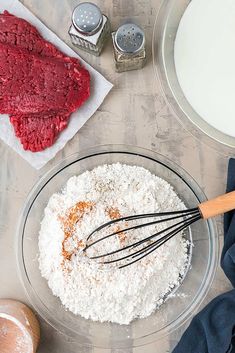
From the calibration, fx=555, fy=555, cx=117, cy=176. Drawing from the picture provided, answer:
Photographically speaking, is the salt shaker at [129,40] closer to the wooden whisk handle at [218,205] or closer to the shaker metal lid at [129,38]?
the shaker metal lid at [129,38]

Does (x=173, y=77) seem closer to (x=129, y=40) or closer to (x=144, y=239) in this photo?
(x=129, y=40)

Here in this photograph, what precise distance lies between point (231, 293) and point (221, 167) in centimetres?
26

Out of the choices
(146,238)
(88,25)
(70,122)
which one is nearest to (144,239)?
(146,238)

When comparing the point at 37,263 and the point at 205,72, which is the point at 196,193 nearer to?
the point at 205,72

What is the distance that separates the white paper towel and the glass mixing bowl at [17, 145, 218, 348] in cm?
4

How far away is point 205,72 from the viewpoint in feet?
3.61

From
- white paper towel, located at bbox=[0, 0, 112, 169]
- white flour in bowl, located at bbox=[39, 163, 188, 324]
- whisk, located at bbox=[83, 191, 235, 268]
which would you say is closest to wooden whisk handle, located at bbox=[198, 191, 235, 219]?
whisk, located at bbox=[83, 191, 235, 268]

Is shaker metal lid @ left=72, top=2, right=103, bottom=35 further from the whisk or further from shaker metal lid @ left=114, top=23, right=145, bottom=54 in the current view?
the whisk

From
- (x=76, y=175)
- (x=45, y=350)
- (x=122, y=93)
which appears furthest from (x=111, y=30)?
(x=45, y=350)

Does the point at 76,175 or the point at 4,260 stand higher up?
the point at 76,175

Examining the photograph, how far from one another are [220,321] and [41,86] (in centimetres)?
59

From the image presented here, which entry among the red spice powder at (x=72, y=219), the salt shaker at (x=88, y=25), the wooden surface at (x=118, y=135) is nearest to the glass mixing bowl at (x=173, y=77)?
the wooden surface at (x=118, y=135)

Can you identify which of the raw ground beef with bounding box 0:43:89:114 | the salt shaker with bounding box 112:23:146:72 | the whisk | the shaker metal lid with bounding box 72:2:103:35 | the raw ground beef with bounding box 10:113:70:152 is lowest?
the whisk

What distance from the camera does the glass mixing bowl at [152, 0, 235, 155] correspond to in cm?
112
